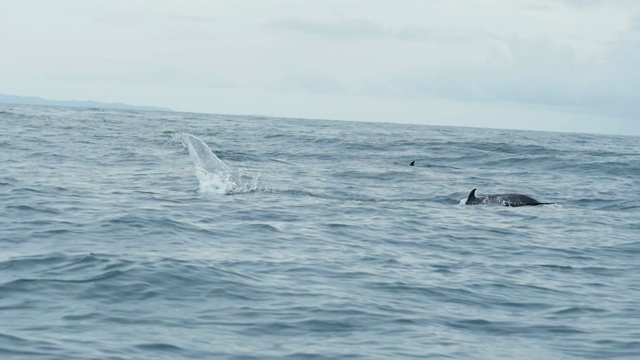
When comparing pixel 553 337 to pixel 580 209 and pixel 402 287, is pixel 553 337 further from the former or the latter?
pixel 580 209

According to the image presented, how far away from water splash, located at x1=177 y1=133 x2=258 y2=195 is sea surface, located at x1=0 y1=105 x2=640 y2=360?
7 cm

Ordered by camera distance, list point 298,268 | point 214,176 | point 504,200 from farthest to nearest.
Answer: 1. point 214,176
2. point 504,200
3. point 298,268

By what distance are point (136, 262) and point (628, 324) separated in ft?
21.4

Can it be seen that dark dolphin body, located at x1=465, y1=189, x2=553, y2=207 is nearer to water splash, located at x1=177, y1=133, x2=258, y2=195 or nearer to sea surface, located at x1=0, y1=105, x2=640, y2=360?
sea surface, located at x1=0, y1=105, x2=640, y2=360

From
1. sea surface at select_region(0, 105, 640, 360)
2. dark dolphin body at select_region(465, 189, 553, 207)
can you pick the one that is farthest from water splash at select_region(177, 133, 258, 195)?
dark dolphin body at select_region(465, 189, 553, 207)

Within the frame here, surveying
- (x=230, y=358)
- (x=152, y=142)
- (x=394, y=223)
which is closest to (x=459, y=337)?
(x=230, y=358)

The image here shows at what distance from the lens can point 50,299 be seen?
10523 mm

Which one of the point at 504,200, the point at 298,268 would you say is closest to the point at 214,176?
the point at 504,200

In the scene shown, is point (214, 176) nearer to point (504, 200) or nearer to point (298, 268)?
point (504, 200)

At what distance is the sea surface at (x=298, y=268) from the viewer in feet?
31.3

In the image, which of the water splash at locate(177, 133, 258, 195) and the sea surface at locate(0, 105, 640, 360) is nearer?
the sea surface at locate(0, 105, 640, 360)

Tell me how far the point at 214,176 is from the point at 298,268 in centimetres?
1171

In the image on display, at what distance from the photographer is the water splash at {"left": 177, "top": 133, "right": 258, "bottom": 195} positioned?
76.5 ft

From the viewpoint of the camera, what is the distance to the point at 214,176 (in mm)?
24562
